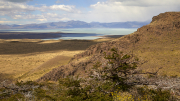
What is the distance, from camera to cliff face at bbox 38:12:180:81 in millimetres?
8869

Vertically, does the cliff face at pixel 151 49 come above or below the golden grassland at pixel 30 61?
above

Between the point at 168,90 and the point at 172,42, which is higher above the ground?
the point at 172,42

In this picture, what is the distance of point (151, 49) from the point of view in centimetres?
1021

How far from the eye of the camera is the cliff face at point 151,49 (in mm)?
8869

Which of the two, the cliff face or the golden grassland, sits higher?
the cliff face

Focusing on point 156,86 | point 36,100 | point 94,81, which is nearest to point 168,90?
point 156,86

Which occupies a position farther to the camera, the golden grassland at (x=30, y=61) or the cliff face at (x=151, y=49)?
the golden grassland at (x=30, y=61)

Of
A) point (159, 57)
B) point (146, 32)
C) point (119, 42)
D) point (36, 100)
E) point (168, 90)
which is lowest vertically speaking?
point (36, 100)

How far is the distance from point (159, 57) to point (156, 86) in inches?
168

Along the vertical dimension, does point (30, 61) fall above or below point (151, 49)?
below

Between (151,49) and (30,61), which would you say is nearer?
(151,49)

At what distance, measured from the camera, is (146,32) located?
1166 cm

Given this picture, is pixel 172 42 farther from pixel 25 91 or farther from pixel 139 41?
pixel 25 91

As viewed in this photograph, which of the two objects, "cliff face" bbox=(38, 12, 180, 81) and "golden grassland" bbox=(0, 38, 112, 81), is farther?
"golden grassland" bbox=(0, 38, 112, 81)
